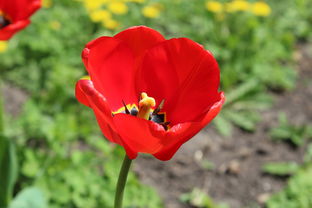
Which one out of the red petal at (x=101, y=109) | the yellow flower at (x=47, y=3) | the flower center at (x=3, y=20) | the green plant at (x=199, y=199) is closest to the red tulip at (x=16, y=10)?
the flower center at (x=3, y=20)

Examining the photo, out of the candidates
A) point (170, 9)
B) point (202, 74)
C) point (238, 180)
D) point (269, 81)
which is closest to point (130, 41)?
point (202, 74)

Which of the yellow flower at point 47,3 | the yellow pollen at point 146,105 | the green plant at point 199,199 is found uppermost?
the yellow pollen at point 146,105

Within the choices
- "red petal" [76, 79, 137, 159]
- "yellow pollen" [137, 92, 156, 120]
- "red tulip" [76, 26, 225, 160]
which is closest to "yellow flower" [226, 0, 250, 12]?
"red tulip" [76, 26, 225, 160]

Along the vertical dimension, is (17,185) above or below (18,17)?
below

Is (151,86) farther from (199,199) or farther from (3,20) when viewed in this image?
(199,199)

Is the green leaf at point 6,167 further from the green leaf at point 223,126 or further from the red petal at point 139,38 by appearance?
the green leaf at point 223,126

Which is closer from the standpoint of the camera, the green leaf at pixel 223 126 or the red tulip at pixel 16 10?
the red tulip at pixel 16 10

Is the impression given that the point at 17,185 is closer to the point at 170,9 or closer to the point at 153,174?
the point at 153,174

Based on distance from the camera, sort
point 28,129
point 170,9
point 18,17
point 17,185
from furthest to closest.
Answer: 1. point 170,9
2. point 28,129
3. point 17,185
4. point 18,17
